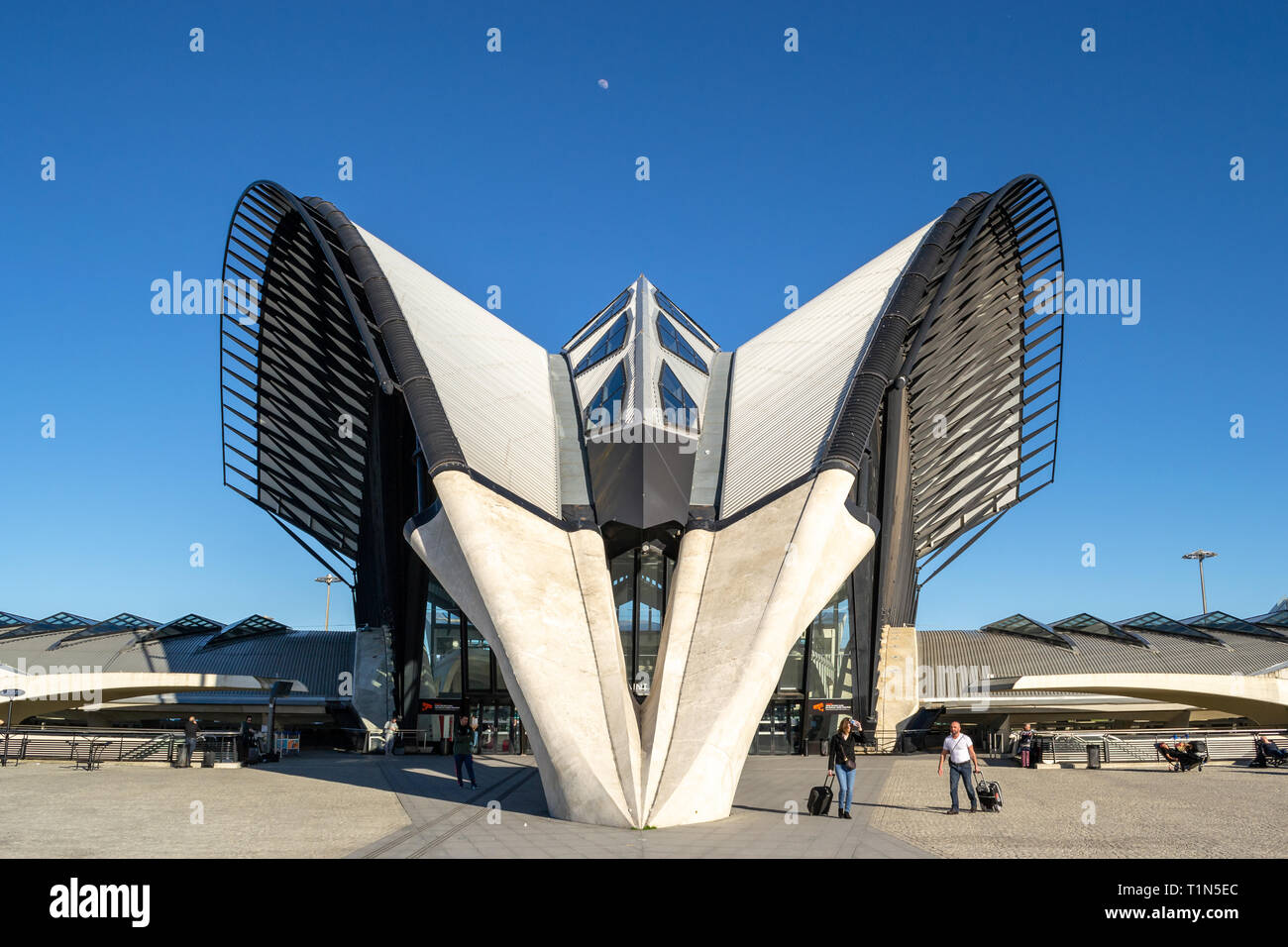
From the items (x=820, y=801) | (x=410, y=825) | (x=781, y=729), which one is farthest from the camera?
(x=781, y=729)

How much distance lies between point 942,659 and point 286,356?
28.8m

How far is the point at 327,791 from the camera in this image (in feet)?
63.2

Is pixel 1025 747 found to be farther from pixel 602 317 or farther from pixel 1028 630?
pixel 602 317

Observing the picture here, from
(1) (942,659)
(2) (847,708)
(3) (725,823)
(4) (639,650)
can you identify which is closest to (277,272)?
(4) (639,650)

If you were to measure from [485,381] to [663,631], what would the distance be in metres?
12.6

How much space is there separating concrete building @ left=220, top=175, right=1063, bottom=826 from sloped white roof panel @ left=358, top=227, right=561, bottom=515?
14 centimetres


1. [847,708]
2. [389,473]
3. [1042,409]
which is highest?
[1042,409]

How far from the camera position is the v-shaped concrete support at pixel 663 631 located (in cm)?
1455

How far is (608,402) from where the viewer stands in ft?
97.8

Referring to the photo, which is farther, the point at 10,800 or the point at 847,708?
the point at 847,708

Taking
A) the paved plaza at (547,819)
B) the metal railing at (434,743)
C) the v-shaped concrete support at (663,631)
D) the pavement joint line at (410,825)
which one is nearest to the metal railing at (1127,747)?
the paved plaza at (547,819)

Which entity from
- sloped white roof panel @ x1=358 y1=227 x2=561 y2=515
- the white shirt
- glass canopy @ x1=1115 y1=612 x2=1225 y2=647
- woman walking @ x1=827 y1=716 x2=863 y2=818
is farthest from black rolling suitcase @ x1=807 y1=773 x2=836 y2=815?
glass canopy @ x1=1115 y1=612 x2=1225 y2=647

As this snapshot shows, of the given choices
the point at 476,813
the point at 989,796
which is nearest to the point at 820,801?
the point at 989,796
